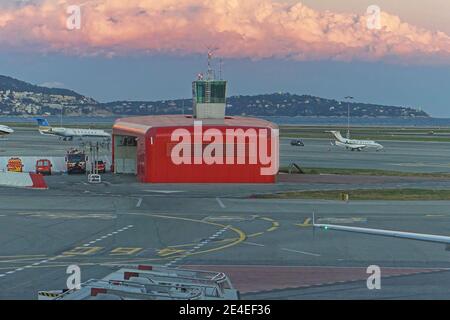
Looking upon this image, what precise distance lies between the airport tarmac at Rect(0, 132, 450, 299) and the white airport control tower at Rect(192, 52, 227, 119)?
25.5 metres

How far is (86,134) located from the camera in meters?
173

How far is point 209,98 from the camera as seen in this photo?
86.4 metres

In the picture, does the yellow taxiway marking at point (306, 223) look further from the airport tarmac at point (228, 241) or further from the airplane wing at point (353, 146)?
the airplane wing at point (353, 146)

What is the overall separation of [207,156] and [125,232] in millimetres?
31875

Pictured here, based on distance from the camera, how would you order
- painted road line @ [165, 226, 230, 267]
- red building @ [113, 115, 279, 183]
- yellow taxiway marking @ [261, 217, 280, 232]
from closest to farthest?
painted road line @ [165, 226, 230, 267]
yellow taxiway marking @ [261, 217, 280, 232]
red building @ [113, 115, 279, 183]

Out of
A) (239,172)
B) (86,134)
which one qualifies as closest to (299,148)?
(86,134)

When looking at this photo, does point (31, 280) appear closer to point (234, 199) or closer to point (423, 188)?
point (234, 199)

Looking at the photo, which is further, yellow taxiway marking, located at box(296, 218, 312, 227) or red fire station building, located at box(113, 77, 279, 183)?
red fire station building, located at box(113, 77, 279, 183)

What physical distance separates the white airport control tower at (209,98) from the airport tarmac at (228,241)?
83.8 feet

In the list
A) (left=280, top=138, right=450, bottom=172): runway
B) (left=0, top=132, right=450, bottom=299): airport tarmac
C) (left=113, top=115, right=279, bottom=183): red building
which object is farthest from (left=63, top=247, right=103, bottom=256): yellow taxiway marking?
(left=280, top=138, right=450, bottom=172): runway

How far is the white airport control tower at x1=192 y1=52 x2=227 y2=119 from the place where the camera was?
86250 millimetres

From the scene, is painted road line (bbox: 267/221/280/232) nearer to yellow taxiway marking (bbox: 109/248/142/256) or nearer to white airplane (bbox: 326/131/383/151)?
yellow taxiway marking (bbox: 109/248/142/256)

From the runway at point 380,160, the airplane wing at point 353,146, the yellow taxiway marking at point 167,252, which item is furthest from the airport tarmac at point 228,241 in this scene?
the airplane wing at point 353,146

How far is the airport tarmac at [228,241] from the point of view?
24.8 metres
